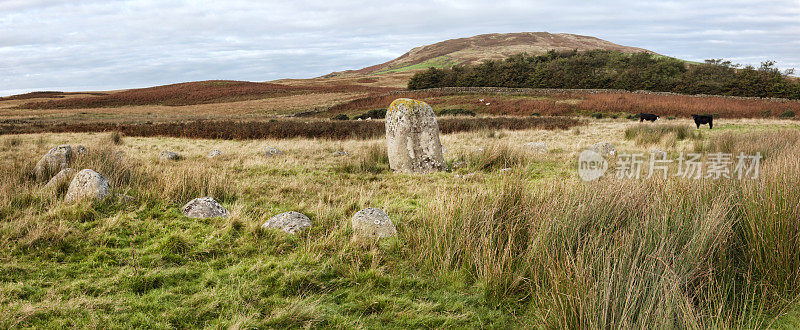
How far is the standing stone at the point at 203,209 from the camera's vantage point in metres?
5.30

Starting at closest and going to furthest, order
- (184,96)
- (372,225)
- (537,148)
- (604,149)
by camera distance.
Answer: (372,225) → (604,149) → (537,148) → (184,96)

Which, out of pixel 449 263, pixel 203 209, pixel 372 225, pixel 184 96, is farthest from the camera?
pixel 184 96

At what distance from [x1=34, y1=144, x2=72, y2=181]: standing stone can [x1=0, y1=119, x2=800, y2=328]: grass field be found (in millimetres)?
1693

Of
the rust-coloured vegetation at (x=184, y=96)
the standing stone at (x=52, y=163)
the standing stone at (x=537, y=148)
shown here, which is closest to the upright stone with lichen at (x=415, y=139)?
the standing stone at (x=537, y=148)

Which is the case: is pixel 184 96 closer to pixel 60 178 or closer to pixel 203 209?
pixel 60 178

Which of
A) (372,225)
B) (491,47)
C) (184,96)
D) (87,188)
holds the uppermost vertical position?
(491,47)

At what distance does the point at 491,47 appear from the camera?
13688 cm

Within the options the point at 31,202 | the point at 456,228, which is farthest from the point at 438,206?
the point at 31,202

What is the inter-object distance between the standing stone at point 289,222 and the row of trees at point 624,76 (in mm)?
45418

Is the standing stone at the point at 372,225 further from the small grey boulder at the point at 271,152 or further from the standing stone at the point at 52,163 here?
the small grey boulder at the point at 271,152

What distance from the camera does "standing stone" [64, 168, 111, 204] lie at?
5367mm

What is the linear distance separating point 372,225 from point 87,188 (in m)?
3.95

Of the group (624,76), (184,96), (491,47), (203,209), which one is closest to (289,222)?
(203,209)

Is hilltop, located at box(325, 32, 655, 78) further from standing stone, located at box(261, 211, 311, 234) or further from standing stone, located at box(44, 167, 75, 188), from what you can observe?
standing stone, located at box(261, 211, 311, 234)
